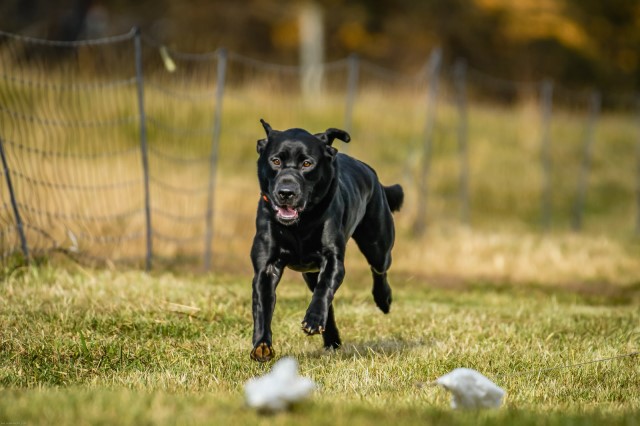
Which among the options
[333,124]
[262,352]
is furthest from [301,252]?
[333,124]

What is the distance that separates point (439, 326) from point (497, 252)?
252 inches

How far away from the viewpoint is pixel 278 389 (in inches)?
151

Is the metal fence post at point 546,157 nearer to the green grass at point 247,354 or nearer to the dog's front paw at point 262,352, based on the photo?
the green grass at point 247,354

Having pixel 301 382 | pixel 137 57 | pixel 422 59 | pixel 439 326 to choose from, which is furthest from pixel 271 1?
pixel 301 382

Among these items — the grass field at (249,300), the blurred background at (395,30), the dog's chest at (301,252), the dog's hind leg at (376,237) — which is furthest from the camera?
the blurred background at (395,30)

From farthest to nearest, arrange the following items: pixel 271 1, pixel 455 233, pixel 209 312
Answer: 1. pixel 271 1
2. pixel 455 233
3. pixel 209 312

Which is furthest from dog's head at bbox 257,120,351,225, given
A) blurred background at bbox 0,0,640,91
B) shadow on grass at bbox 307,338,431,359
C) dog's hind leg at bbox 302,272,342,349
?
blurred background at bbox 0,0,640,91

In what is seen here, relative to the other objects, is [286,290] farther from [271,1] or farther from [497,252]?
[271,1]

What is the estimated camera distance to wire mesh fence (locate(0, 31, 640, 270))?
33.8ft

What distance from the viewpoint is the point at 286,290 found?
9.47m

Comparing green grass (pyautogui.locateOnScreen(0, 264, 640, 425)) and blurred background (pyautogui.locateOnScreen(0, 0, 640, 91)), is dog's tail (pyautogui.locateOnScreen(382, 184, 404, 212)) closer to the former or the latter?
green grass (pyautogui.locateOnScreen(0, 264, 640, 425))

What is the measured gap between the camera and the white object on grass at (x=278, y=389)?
3.83 m

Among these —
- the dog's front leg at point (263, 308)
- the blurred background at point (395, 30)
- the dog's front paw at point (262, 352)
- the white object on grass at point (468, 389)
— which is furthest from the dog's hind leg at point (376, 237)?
the blurred background at point (395, 30)

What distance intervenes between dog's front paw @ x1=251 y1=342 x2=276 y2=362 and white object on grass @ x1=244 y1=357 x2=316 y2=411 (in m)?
1.53
